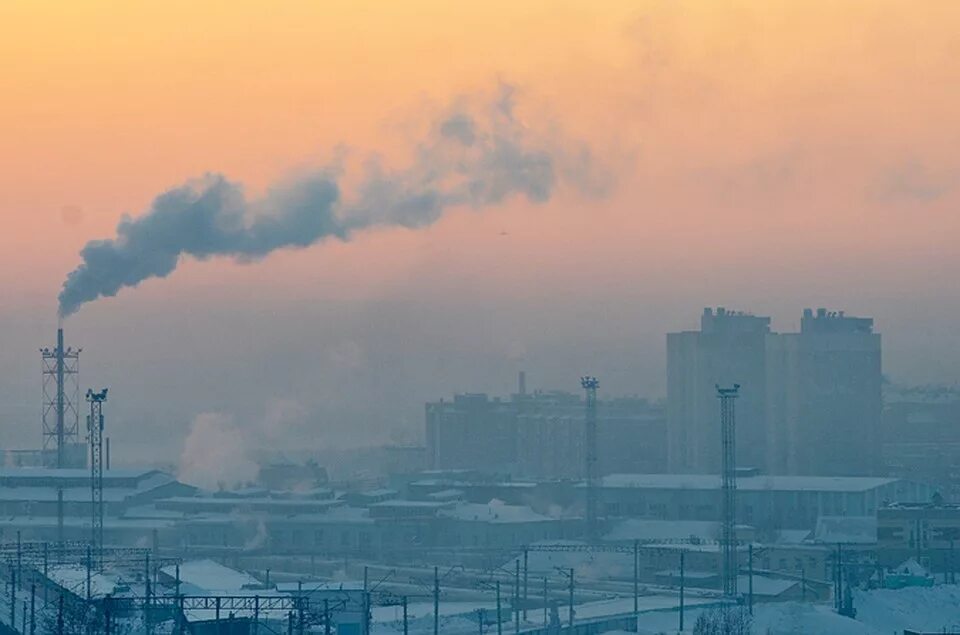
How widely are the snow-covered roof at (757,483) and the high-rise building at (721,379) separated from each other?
35.3ft

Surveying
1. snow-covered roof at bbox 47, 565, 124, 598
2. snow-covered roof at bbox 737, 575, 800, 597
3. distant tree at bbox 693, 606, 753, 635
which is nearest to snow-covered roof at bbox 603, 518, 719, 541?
snow-covered roof at bbox 737, 575, 800, 597

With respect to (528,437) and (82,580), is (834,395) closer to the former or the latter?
(528,437)

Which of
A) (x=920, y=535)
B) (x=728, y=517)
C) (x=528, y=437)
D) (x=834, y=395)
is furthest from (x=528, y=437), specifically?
Result: (x=728, y=517)

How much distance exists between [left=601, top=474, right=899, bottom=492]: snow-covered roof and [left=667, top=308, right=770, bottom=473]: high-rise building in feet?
35.3

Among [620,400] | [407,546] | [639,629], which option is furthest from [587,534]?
[620,400]

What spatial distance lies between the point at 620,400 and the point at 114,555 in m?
31.0

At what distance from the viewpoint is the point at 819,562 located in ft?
105

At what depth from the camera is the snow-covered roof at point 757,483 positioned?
40.1m

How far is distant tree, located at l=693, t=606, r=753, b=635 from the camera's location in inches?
862

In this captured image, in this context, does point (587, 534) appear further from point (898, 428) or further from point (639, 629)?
point (898, 428)

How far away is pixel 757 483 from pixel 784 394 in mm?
12544

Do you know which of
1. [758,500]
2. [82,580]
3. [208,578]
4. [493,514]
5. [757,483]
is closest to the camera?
[82,580]

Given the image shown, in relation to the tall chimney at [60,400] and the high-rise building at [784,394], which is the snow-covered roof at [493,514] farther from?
the high-rise building at [784,394]

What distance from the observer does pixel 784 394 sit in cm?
5341
